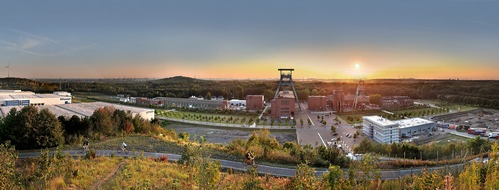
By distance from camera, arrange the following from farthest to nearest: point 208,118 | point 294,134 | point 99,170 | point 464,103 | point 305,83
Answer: point 305,83
point 464,103
point 208,118
point 294,134
point 99,170

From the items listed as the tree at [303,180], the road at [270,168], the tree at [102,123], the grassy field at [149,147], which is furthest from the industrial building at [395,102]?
the tree at [303,180]

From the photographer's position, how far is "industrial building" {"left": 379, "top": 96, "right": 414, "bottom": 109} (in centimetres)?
2370

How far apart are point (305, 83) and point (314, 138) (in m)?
23.8

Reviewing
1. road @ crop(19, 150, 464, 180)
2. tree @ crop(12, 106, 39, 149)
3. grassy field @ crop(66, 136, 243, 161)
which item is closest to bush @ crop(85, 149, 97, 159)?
road @ crop(19, 150, 464, 180)

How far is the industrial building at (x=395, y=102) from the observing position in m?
23.7

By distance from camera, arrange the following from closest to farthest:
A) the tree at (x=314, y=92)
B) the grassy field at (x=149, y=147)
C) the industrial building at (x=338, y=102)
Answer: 1. the grassy field at (x=149, y=147)
2. the industrial building at (x=338, y=102)
3. the tree at (x=314, y=92)

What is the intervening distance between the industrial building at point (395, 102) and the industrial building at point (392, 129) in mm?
8565

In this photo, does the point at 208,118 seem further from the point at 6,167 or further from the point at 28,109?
the point at 6,167

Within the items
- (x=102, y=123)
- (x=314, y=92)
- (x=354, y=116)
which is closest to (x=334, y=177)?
(x=102, y=123)

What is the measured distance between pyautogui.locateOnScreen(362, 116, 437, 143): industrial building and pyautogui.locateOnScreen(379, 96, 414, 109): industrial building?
337 inches

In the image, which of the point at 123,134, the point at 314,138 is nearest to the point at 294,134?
the point at 314,138

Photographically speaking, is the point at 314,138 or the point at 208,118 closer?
the point at 314,138

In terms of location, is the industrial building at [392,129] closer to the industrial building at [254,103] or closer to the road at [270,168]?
the road at [270,168]

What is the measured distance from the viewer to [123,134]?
7461mm
